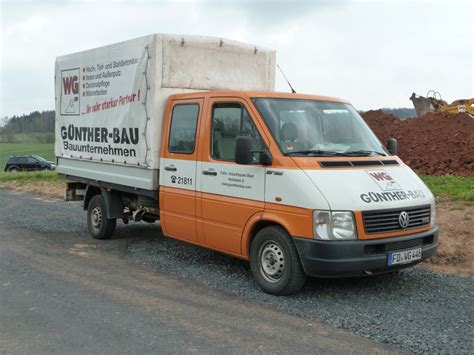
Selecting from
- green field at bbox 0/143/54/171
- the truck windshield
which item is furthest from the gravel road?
green field at bbox 0/143/54/171

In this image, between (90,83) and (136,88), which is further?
(90,83)

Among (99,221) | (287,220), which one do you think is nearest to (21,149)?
(99,221)

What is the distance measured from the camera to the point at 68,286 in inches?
250

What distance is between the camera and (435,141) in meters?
15.1

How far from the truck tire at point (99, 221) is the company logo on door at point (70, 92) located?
1644 millimetres

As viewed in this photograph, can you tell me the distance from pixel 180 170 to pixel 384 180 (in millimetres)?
2654

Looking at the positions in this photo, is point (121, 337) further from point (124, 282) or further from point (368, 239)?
point (368, 239)

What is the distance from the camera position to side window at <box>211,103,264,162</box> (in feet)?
20.4

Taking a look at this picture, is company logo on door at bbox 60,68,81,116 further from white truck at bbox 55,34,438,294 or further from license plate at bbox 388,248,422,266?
license plate at bbox 388,248,422,266

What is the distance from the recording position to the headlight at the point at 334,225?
17.8 ft

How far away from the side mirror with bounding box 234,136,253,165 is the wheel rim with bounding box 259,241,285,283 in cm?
97

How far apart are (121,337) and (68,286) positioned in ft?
6.22

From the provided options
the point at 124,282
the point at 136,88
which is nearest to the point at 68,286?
the point at 124,282

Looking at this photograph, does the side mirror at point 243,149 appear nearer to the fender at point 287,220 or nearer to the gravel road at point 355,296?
the fender at point 287,220
